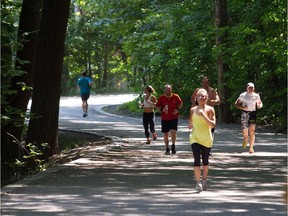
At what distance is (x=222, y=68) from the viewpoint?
31469 millimetres

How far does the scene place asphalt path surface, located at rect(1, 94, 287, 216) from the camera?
1033cm

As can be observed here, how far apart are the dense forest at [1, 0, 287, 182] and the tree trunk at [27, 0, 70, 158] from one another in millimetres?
23

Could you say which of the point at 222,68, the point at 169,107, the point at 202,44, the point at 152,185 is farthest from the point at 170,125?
the point at 202,44

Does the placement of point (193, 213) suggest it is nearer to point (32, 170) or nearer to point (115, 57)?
point (32, 170)

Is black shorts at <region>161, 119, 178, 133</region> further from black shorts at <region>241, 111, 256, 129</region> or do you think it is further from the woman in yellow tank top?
the woman in yellow tank top

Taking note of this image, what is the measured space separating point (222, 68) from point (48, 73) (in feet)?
44.5

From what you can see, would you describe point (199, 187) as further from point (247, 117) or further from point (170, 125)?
point (247, 117)

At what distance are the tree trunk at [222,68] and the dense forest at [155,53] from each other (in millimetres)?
38

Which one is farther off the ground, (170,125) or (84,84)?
(84,84)

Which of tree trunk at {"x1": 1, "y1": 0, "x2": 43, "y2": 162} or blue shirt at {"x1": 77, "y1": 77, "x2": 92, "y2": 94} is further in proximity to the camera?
blue shirt at {"x1": 77, "y1": 77, "x2": 92, "y2": 94}

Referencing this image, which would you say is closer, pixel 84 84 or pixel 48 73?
pixel 48 73

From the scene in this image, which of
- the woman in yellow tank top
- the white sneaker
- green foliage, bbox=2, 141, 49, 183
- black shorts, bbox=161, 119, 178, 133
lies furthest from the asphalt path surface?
green foliage, bbox=2, 141, 49, 183

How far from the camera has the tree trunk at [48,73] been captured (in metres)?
18.6

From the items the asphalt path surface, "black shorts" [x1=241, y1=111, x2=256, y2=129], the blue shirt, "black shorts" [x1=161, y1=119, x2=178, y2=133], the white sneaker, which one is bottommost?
the asphalt path surface
